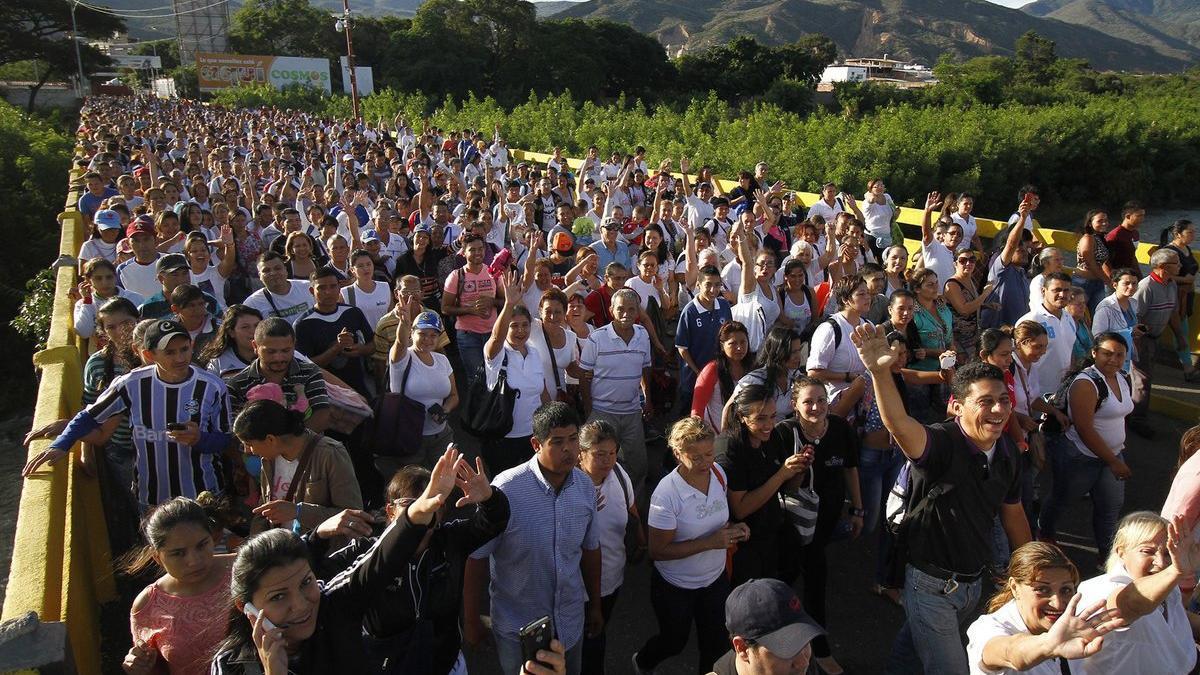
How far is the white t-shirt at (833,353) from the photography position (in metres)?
4.79

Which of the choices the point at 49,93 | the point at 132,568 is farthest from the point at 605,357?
the point at 49,93

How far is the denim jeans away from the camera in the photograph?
3.46m

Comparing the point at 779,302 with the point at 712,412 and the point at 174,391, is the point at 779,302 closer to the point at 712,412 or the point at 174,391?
the point at 712,412

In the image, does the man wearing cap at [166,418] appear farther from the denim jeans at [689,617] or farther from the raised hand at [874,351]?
the raised hand at [874,351]

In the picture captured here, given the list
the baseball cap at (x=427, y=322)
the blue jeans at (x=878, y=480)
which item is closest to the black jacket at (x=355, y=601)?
the baseball cap at (x=427, y=322)

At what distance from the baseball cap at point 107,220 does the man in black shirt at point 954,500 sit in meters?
6.92

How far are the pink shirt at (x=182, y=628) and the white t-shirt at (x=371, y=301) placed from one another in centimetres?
313

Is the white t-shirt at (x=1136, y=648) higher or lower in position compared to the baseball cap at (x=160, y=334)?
lower

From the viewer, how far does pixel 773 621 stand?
228cm

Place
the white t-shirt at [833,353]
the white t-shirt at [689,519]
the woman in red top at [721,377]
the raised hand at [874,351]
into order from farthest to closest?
the white t-shirt at [833,353] < the woman in red top at [721,377] < the white t-shirt at [689,519] < the raised hand at [874,351]

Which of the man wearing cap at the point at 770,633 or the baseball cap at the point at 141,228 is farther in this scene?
the baseball cap at the point at 141,228

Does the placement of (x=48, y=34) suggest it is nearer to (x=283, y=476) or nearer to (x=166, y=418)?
(x=166, y=418)

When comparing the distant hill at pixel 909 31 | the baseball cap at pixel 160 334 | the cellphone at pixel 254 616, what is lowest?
the cellphone at pixel 254 616

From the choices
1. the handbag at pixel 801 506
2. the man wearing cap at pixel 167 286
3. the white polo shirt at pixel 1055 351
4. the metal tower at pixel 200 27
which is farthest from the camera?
the metal tower at pixel 200 27
